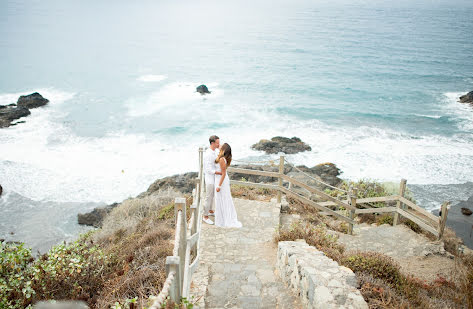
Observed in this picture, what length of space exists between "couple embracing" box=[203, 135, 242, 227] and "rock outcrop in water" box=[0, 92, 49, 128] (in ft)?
98.8

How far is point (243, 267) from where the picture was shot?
6945mm

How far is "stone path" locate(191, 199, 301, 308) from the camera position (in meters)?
5.71

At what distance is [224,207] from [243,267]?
2.09 meters

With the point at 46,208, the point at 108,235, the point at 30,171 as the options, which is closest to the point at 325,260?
the point at 108,235

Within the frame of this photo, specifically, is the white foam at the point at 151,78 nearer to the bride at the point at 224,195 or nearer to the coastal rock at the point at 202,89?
the coastal rock at the point at 202,89

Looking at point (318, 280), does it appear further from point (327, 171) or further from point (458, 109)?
point (458, 109)

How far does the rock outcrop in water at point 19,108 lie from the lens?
32.3 metres

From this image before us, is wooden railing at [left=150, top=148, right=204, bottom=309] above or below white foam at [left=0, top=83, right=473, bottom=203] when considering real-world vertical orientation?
above

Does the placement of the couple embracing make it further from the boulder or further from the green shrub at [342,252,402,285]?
the boulder

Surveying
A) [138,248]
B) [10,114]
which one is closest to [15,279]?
[138,248]

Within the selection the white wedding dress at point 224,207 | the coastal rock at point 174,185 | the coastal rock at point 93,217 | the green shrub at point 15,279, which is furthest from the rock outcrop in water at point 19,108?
the white wedding dress at point 224,207

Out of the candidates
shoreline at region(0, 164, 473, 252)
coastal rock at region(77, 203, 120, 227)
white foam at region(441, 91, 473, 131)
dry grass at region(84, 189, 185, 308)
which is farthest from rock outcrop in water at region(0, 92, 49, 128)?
white foam at region(441, 91, 473, 131)

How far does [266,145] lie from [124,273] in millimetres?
20544

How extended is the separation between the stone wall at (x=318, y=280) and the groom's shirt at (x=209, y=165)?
110 inches
